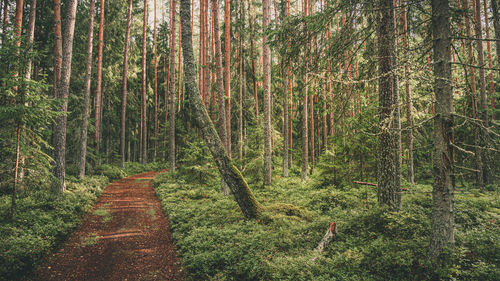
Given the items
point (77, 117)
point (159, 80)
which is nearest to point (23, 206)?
point (77, 117)

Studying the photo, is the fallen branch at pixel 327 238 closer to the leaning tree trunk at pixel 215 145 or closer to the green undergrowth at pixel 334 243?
the green undergrowth at pixel 334 243

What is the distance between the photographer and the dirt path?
16.6 ft

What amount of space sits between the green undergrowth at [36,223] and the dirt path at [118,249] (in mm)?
231

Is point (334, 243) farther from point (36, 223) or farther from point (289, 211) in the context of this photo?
point (36, 223)

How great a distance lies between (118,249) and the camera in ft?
20.4

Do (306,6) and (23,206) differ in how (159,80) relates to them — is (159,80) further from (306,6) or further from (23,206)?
(23,206)

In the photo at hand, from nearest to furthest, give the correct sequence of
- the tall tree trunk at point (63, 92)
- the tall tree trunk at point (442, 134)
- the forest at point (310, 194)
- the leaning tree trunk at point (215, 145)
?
the tall tree trunk at point (442, 134) < the forest at point (310, 194) < the leaning tree trunk at point (215, 145) < the tall tree trunk at point (63, 92)

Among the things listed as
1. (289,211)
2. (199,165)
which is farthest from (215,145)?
(199,165)

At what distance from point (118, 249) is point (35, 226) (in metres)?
2.34

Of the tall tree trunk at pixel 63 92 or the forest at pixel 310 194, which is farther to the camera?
the tall tree trunk at pixel 63 92

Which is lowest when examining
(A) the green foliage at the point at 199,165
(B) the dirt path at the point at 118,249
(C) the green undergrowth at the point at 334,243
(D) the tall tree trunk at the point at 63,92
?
(B) the dirt path at the point at 118,249

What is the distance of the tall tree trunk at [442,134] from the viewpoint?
3525mm

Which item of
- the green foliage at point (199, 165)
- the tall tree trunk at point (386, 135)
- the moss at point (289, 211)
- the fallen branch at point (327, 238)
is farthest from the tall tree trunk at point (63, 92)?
the tall tree trunk at point (386, 135)

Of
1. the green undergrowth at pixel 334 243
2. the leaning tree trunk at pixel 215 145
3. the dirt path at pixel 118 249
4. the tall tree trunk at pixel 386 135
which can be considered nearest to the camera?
the green undergrowth at pixel 334 243
